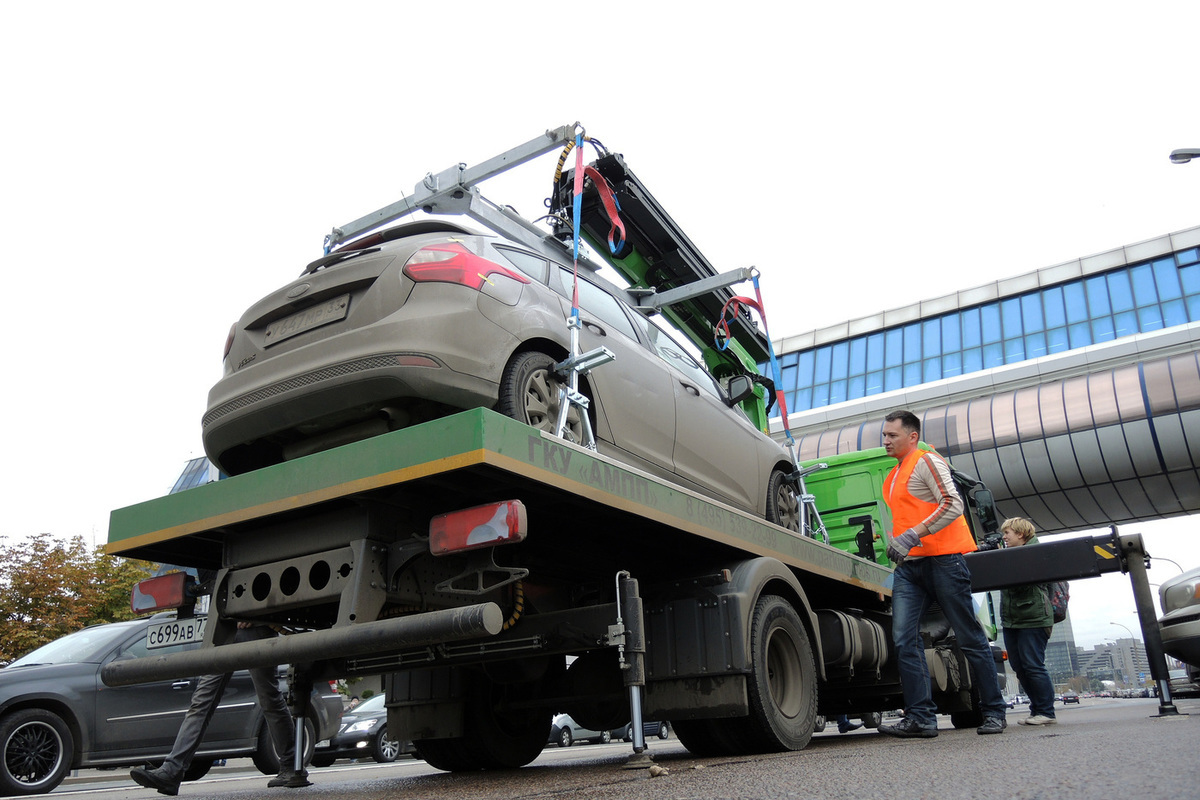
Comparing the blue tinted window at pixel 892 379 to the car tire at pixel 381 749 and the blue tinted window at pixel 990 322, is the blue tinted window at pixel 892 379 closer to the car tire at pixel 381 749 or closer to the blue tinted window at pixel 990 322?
→ the blue tinted window at pixel 990 322

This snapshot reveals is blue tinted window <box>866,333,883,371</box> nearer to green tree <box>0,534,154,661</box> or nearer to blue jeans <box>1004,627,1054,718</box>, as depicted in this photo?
green tree <box>0,534,154,661</box>

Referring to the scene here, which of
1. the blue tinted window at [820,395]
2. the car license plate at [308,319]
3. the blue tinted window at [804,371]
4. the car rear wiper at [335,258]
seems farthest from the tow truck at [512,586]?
the blue tinted window at [804,371]

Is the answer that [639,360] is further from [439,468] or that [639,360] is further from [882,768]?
[882,768]

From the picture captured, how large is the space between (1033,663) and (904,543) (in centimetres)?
186

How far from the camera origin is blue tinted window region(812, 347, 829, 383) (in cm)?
4100

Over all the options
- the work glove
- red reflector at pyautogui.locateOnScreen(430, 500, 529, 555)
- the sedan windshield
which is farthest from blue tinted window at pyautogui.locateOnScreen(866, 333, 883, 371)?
red reflector at pyautogui.locateOnScreen(430, 500, 529, 555)

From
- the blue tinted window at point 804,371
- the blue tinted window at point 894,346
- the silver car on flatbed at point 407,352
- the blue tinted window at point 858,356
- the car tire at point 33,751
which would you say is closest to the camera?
the silver car on flatbed at point 407,352

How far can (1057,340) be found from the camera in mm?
34531

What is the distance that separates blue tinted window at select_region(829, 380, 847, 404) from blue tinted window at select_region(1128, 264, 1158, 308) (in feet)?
37.0

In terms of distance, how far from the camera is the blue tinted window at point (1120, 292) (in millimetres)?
33781

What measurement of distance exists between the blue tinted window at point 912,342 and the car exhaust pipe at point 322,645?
124 feet

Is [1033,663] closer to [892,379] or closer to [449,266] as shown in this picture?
[449,266]

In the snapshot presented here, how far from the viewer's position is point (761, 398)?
8.09 meters

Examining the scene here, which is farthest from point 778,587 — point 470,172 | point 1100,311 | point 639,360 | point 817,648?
point 1100,311
